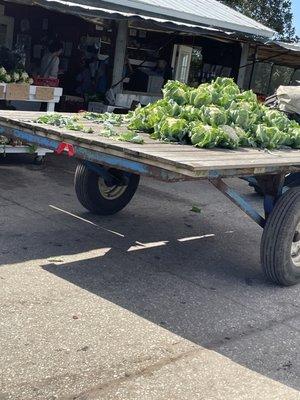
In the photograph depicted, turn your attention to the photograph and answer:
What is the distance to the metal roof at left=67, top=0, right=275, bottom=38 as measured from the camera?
10656mm

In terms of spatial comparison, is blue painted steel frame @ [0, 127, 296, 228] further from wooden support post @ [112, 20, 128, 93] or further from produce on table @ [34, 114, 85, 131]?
wooden support post @ [112, 20, 128, 93]

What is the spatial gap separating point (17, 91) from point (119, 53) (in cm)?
368

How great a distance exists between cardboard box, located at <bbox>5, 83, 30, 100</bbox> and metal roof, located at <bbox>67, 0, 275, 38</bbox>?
1.59 metres

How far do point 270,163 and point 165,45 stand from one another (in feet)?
39.4

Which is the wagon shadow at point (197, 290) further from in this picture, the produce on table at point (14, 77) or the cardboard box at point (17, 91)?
the produce on table at point (14, 77)

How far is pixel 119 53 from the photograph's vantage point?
41.6 ft

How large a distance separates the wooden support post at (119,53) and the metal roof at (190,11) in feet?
3.46

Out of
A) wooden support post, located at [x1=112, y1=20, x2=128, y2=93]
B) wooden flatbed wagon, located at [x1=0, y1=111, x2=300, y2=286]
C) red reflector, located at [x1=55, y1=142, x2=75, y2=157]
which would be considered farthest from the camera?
wooden support post, located at [x1=112, y1=20, x2=128, y2=93]

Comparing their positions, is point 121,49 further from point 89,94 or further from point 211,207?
point 211,207

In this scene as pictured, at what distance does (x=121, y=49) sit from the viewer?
12656mm

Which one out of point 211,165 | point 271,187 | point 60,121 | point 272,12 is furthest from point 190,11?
point 272,12

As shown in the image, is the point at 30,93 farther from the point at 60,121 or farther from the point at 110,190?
the point at 60,121

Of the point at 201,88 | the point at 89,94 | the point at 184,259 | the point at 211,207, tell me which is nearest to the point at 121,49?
the point at 89,94

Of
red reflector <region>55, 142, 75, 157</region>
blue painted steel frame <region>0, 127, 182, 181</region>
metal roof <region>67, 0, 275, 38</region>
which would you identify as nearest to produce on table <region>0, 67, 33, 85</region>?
metal roof <region>67, 0, 275, 38</region>
